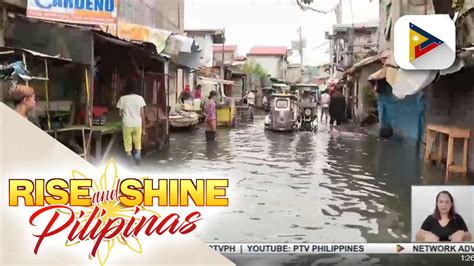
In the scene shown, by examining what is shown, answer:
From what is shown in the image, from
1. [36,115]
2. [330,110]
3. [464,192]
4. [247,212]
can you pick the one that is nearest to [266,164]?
[247,212]

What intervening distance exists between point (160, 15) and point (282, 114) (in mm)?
987

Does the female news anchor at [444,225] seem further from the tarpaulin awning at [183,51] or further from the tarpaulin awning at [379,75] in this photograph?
the tarpaulin awning at [183,51]

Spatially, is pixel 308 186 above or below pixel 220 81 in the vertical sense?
below

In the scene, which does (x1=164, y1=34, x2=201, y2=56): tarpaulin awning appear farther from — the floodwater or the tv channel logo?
the tv channel logo

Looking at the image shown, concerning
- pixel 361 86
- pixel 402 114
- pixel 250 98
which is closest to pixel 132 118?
pixel 250 98

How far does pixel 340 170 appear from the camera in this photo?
322 centimetres

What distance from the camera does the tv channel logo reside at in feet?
9.39

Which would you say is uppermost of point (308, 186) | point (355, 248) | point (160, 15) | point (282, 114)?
point (160, 15)

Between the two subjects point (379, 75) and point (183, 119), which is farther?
point (183, 119)

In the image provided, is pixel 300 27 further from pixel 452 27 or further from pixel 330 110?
pixel 452 27

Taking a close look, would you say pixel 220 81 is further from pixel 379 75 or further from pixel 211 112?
pixel 379 75

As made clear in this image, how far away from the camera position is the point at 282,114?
3592mm

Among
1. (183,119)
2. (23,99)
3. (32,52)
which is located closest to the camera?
(23,99)

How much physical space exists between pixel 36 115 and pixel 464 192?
88.6 inches
